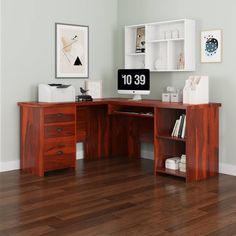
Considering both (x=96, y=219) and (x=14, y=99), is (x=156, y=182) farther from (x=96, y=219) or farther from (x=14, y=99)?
(x=14, y=99)

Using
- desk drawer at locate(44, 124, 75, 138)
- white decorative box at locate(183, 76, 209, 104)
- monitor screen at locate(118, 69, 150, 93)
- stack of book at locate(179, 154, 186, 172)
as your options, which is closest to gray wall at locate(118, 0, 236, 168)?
white decorative box at locate(183, 76, 209, 104)

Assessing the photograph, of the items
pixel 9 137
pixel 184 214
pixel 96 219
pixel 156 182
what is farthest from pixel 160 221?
pixel 9 137

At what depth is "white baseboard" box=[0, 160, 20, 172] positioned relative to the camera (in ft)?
15.5

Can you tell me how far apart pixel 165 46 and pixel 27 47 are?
5.27ft

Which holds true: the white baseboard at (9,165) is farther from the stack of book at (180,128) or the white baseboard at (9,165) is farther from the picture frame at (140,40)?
the picture frame at (140,40)

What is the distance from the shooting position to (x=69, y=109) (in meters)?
4.67

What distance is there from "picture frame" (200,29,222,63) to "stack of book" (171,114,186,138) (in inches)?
29.1

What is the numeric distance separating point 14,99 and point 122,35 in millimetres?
1733

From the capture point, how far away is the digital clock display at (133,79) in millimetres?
4965

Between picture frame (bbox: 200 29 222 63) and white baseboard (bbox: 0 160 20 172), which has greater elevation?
picture frame (bbox: 200 29 222 63)

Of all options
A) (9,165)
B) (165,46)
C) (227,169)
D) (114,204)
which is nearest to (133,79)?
(165,46)

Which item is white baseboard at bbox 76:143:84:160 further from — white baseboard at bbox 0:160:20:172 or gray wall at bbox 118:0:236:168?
gray wall at bbox 118:0:236:168

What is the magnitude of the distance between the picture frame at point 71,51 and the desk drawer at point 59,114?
2.09 feet

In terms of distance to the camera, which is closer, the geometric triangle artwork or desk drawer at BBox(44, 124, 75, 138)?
desk drawer at BBox(44, 124, 75, 138)
